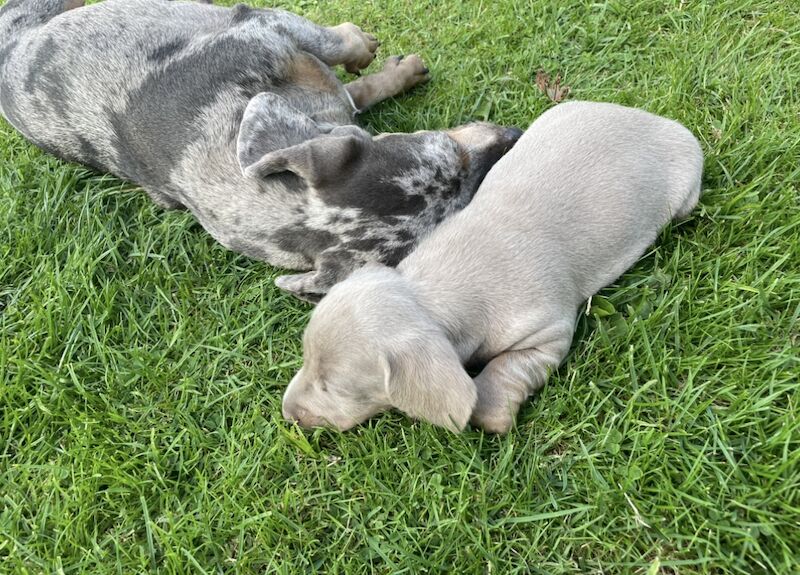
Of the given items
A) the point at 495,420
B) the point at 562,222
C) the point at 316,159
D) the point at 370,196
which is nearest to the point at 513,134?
the point at 562,222

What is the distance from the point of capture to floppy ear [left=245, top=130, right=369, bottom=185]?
4.06 meters

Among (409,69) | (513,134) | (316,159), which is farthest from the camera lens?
(409,69)

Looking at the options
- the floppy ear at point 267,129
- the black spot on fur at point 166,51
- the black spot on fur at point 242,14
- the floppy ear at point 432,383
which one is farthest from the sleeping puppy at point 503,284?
the black spot on fur at point 242,14

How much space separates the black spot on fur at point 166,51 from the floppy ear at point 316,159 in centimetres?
152

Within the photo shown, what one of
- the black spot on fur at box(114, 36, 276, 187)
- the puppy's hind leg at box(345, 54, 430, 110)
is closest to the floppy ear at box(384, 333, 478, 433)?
the black spot on fur at box(114, 36, 276, 187)

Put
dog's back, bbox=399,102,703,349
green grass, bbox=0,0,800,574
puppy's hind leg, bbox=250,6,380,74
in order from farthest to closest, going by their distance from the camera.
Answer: puppy's hind leg, bbox=250,6,380,74 < dog's back, bbox=399,102,703,349 < green grass, bbox=0,0,800,574

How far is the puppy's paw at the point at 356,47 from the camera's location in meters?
5.54

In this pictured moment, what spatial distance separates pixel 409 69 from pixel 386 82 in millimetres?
230

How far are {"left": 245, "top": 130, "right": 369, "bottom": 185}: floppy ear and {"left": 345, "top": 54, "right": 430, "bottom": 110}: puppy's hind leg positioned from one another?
4.55 ft

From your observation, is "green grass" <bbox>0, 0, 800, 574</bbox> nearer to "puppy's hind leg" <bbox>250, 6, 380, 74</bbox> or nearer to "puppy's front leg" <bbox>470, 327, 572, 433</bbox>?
"puppy's front leg" <bbox>470, 327, 572, 433</bbox>

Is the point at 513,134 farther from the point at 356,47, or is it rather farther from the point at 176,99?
the point at 176,99

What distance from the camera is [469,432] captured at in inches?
140

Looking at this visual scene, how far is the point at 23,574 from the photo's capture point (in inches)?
138

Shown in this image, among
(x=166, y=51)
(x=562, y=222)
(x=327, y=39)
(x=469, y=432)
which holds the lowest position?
(x=469, y=432)
